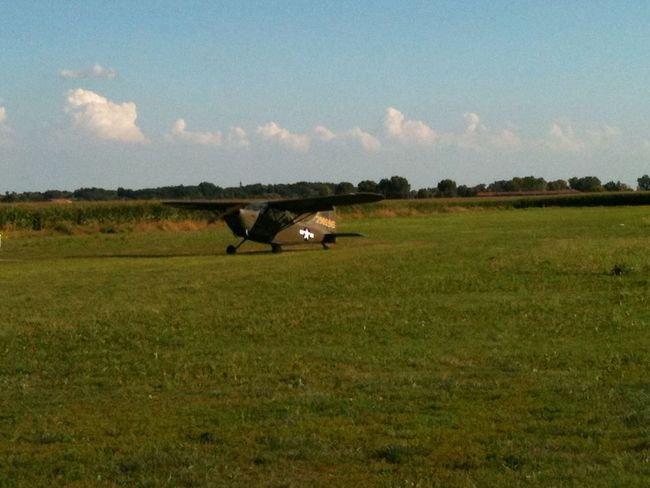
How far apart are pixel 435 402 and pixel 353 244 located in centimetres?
2715

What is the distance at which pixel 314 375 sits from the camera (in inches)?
390

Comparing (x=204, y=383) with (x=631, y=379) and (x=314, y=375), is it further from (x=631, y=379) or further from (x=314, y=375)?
(x=631, y=379)

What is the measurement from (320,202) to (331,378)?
22.9 meters

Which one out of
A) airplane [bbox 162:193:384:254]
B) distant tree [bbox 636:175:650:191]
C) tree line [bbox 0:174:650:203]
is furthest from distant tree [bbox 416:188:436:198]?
airplane [bbox 162:193:384:254]

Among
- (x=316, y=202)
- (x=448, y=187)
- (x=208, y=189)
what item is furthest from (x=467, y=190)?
(x=316, y=202)

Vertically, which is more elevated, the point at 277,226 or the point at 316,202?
the point at 316,202

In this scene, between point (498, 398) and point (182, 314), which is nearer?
point (498, 398)

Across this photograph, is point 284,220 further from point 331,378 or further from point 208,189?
point 208,189

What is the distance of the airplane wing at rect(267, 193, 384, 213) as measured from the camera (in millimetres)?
30875

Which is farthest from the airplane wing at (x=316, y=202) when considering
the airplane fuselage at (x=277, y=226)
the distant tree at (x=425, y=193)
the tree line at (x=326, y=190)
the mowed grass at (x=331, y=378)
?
the distant tree at (x=425, y=193)

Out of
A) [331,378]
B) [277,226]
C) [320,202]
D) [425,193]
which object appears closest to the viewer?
[331,378]

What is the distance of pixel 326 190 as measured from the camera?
85.5 metres

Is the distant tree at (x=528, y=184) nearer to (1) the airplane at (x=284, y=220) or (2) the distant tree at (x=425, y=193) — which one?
(2) the distant tree at (x=425, y=193)

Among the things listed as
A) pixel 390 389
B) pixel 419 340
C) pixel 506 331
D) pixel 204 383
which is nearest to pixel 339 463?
pixel 390 389
